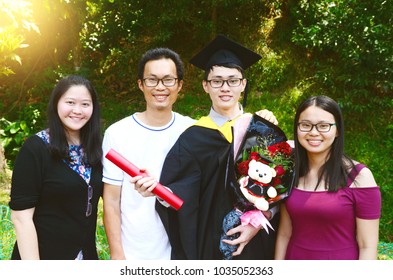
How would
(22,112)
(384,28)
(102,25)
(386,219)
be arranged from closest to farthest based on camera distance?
1. (386,219)
2. (384,28)
3. (22,112)
4. (102,25)

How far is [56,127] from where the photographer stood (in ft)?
Answer: 8.00

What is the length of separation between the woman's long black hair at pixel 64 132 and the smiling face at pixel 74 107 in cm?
3

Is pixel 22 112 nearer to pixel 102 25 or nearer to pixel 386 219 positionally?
pixel 102 25

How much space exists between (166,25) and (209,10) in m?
0.92

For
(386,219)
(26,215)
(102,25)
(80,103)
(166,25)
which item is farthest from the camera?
(102,25)

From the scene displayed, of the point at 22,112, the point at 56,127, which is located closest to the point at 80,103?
the point at 56,127

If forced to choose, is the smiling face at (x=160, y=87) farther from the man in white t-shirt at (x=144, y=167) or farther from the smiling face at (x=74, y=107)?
the smiling face at (x=74, y=107)

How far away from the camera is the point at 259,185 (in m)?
2.38

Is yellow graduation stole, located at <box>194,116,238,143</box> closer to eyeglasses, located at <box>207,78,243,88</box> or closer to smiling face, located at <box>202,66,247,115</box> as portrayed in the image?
smiling face, located at <box>202,66,247,115</box>

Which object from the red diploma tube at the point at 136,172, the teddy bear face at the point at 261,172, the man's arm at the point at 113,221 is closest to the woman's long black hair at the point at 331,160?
the teddy bear face at the point at 261,172

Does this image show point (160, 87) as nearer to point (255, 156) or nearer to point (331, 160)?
point (255, 156)

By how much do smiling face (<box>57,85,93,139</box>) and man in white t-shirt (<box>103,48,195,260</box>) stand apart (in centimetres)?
24

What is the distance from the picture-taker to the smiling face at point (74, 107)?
96.4 inches

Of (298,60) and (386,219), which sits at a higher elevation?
(298,60)
